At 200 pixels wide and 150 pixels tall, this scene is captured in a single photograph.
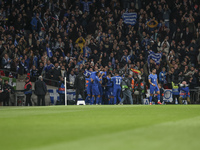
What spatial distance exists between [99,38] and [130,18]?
2.99 metres

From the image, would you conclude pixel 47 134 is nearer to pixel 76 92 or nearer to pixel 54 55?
pixel 76 92

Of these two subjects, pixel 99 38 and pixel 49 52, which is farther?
pixel 99 38

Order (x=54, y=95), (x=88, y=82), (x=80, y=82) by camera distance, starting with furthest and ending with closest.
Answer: (x=54, y=95) → (x=88, y=82) → (x=80, y=82)

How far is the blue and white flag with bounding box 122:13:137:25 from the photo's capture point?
26.7 m

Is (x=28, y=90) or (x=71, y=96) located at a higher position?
(x=28, y=90)

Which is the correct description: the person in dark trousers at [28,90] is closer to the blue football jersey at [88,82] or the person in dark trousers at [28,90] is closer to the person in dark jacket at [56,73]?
the person in dark jacket at [56,73]

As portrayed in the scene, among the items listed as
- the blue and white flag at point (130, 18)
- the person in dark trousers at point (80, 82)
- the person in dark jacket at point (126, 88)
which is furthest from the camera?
the blue and white flag at point (130, 18)

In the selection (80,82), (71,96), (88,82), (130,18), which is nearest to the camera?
(80,82)

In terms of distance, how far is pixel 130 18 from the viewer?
26922mm

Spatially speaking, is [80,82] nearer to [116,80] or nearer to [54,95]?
[116,80]

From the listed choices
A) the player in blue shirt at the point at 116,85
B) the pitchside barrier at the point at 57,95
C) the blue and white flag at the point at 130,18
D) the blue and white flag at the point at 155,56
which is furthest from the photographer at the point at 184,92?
the blue and white flag at the point at 130,18

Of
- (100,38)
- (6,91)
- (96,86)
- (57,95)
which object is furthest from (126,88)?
(6,91)

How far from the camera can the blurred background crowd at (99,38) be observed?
22.7 metres

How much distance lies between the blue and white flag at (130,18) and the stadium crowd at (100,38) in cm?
42
